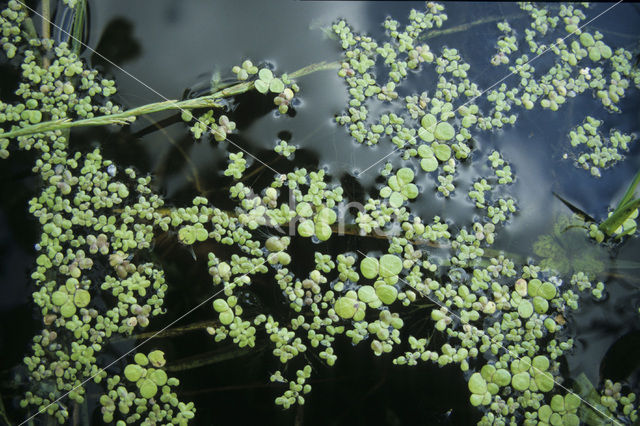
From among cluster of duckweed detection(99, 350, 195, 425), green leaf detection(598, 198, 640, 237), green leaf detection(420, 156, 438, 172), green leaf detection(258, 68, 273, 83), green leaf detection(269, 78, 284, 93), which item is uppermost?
green leaf detection(258, 68, 273, 83)

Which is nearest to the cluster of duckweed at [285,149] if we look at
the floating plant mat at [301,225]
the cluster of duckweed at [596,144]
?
the floating plant mat at [301,225]

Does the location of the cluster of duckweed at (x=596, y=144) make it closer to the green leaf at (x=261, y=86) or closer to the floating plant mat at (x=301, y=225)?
the floating plant mat at (x=301, y=225)

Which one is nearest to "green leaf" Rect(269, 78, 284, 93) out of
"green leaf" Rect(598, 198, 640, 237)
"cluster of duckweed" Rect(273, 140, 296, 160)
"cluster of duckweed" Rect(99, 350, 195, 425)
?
"cluster of duckweed" Rect(273, 140, 296, 160)

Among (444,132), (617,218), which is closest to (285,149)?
(444,132)

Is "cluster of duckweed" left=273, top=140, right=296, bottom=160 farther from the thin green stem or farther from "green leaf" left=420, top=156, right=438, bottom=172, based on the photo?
"green leaf" left=420, top=156, right=438, bottom=172

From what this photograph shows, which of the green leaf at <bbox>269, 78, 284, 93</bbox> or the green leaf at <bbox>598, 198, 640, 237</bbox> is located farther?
the green leaf at <bbox>269, 78, 284, 93</bbox>

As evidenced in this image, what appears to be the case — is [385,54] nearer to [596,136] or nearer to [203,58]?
[203,58]

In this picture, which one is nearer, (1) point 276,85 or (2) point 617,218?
(2) point 617,218

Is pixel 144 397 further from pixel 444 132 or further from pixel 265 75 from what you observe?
pixel 444 132

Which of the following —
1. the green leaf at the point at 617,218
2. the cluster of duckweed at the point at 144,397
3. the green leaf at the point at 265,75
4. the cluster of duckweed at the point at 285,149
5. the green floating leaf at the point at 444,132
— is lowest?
the green leaf at the point at 617,218
